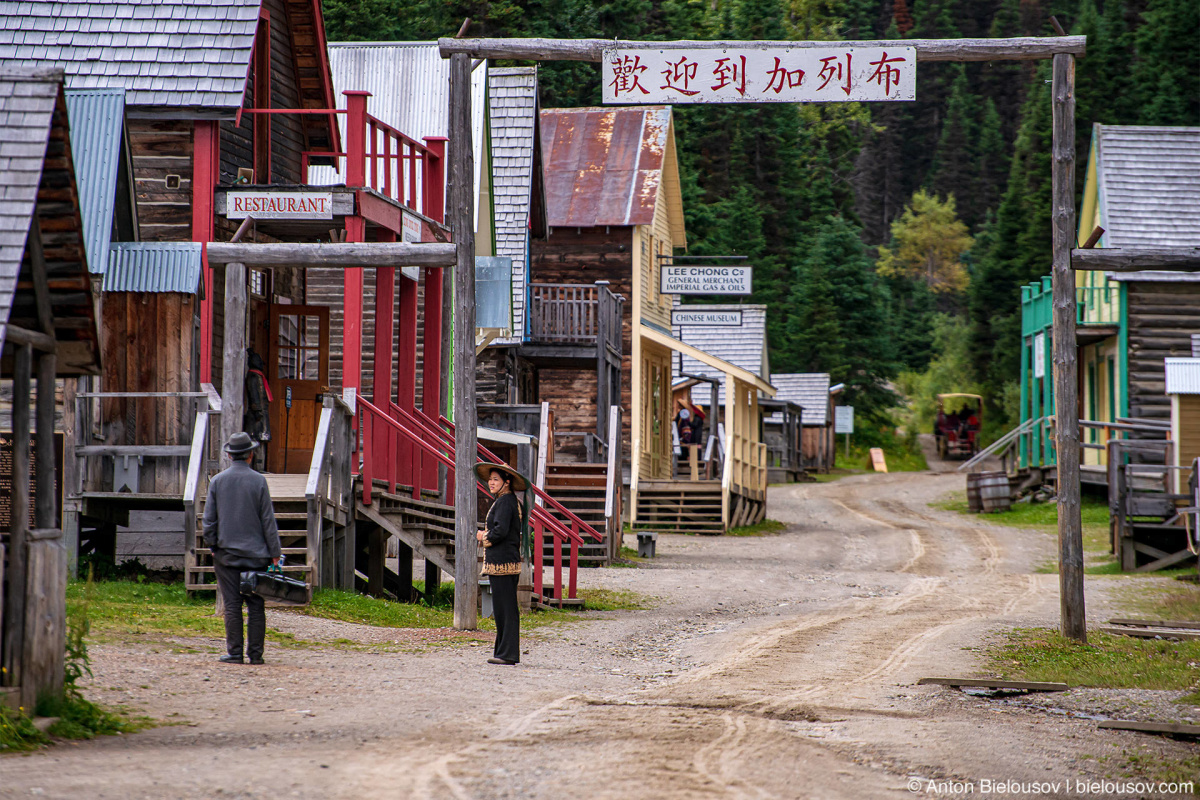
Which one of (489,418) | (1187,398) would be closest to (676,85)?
(489,418)

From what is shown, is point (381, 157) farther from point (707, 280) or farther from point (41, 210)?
point (707, 280)

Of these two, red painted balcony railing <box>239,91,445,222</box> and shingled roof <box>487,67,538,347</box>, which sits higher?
shingled roof <box>487,67,538,347</box>

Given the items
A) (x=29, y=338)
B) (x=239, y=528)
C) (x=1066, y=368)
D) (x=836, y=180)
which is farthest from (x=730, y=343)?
(x=836, y=180)

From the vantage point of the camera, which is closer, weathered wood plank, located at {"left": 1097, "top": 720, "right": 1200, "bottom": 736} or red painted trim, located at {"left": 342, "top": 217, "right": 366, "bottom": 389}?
weathered wood plank, located at {"left": 1097, "top": 720, "right": 1200, "bottom": 736}

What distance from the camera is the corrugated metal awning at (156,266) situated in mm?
15156

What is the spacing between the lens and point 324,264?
43.1 ft

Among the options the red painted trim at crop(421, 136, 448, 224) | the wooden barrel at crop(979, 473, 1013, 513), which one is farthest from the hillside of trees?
the red painted trim at crop(421, 136, 448, 224)

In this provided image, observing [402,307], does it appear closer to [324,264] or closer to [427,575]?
[427,575]

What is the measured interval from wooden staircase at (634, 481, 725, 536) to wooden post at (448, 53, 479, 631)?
52.0 ft

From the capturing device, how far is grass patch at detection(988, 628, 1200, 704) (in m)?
11.0

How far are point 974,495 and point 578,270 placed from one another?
36.4 ft

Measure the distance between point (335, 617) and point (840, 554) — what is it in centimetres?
1362

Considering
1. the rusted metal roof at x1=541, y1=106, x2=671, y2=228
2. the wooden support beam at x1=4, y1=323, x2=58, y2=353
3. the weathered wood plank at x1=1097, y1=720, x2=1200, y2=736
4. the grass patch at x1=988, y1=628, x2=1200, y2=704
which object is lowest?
the grass patch at x1=988, y1=628, x2=1200, y2=704

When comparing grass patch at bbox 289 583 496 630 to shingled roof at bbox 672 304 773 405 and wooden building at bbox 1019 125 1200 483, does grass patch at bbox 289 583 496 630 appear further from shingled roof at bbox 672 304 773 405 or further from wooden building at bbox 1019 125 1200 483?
shingled roof at bbox 672 304 773 405
